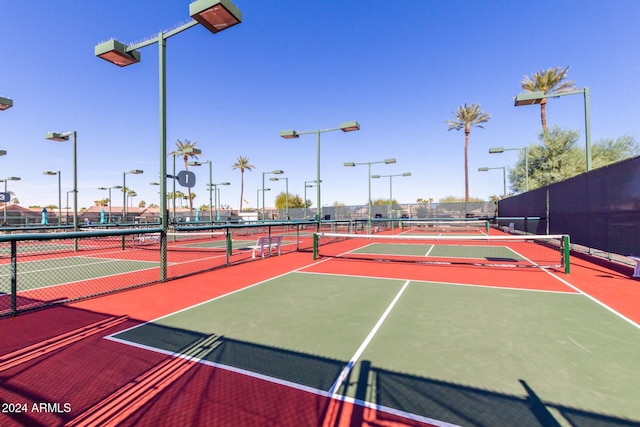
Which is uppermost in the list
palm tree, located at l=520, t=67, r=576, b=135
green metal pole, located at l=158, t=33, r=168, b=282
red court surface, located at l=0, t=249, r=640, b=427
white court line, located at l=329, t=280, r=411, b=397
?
palm tree, located at l=520, t=67, r=576, b=135

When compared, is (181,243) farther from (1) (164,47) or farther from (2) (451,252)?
(2) (451,252)

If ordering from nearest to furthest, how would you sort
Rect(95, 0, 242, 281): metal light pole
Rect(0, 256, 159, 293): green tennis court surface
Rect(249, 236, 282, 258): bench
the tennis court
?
the tennis court → Rect(95, 0, 242, 281): metal light pole → Rect(0, 256, 159, 293): green tennis court surface → Rect(249, 236, 282, 258): bench

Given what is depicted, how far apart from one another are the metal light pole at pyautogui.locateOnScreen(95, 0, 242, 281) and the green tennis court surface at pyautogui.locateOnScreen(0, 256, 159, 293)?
330 cm

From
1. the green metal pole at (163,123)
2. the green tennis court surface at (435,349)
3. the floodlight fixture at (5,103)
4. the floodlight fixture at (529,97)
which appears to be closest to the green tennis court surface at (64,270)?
the green metal pole at (163,123)

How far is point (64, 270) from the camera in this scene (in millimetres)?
10961

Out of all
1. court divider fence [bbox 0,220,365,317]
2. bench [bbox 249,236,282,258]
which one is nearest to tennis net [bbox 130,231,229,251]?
court divider fence [bbox 0,220,365,317]

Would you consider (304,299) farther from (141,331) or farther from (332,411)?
(332,411)

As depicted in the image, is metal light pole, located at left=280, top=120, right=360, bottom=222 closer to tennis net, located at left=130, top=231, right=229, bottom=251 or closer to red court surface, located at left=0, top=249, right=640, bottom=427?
tennis net, located at left=130, top=231, right=229, bottom=251

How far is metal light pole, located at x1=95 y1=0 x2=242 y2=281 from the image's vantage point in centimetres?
664

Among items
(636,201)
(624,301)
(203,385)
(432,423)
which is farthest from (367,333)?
(636,201)

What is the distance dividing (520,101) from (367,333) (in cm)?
1148

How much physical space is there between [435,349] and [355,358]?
1.20m

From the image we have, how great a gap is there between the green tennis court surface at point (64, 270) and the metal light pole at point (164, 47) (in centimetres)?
330

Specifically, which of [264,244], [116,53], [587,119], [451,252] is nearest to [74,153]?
[116,53]
